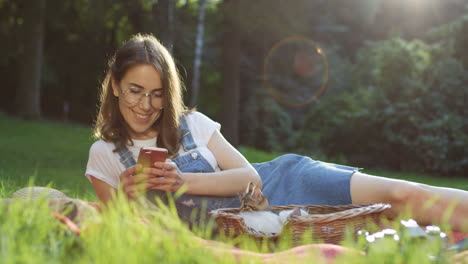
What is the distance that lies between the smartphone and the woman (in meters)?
0.11

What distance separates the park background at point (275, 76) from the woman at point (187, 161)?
9.15 feet

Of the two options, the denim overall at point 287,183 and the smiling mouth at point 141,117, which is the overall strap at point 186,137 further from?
the smiling mouth at point 141,117

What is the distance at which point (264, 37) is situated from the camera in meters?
17.2

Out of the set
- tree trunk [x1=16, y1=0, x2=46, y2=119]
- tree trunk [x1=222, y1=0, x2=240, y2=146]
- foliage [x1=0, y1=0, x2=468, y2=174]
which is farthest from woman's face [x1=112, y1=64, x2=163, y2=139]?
tree trunk [x1=16, y1=0, x2=46, y2=119]

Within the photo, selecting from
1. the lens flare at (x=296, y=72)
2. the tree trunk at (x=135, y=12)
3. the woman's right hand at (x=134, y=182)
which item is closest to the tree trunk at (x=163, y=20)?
the tree trunk at (x=135, y=12)

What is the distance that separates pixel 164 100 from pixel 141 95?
0.48ft

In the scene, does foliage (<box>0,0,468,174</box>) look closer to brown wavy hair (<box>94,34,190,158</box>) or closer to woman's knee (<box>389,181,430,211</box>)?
brown wavy hair (<box>94,34,190,158</box>)

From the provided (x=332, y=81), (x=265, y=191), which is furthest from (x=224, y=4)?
(x=265, y=191)

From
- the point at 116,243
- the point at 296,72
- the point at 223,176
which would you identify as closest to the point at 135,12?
the point at 296,72

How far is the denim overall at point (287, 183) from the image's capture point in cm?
319

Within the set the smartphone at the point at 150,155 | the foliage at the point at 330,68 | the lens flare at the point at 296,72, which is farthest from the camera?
the lens flare at the point at 296,72

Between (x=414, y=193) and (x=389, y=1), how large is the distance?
23380 millimetres

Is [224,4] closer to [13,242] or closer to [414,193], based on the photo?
[414,193]

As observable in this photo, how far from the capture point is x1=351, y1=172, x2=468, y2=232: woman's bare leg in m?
3.08
